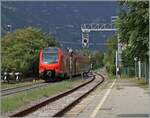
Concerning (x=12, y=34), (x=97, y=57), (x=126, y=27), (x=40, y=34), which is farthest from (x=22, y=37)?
(x=97, y=57)

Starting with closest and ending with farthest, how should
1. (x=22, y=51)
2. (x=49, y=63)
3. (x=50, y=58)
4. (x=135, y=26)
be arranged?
(x=135, y=26) < (x=50, y=58) < (x=49, y=63) < (x=22, y=51)

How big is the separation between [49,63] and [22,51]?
21.7 m

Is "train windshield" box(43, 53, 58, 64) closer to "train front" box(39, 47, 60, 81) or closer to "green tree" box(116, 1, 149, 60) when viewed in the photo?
"train front" box(39, 47, 60, 81)

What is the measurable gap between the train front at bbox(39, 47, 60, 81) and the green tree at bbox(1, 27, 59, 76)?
449 inches

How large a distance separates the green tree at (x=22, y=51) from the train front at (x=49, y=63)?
11410 mm

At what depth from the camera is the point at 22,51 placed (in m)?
78.9

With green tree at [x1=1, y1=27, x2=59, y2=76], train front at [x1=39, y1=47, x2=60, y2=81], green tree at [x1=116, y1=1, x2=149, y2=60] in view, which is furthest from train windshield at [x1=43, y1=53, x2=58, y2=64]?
green tree at [x1=116, y1=1, x2=149, y2=60]

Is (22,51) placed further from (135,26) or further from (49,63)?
(135,26)

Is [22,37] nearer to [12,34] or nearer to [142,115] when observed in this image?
[12,34]

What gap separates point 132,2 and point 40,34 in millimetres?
57524

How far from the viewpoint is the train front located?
57156 millimetres

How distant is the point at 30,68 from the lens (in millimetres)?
78062

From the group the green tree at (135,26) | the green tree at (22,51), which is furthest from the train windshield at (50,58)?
the green tree at (135,26)

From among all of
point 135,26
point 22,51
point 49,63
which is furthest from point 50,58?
point 22,51
